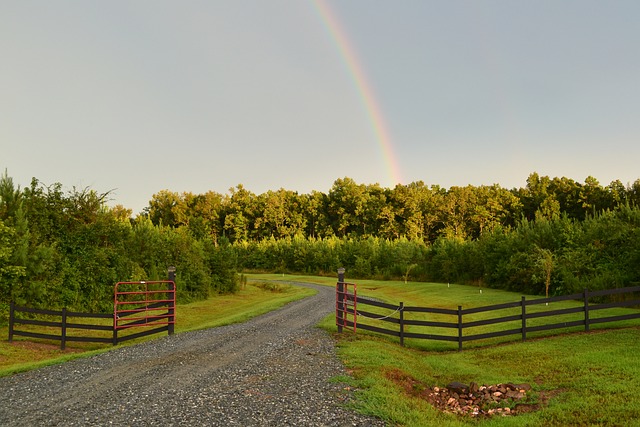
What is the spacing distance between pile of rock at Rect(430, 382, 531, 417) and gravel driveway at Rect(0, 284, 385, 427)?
7.25 feet

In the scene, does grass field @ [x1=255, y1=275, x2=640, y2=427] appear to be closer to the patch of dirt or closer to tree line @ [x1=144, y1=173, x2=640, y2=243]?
the patch of dirt

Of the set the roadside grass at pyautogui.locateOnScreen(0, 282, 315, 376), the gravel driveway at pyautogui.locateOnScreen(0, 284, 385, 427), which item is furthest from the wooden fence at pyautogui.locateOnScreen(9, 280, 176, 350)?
the gravel driveway at pyautogui.locateOnScreen(0, 284, 385, 427)

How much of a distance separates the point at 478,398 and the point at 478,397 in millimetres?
50

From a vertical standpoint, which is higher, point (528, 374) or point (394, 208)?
point (394, 208)

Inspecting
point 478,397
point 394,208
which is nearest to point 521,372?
point 478,397

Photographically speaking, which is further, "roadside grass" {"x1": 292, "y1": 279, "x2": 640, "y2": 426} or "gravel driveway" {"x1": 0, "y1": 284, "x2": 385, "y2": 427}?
"roadside grass" {"x1": 292, "y1": 279, "x2": 640, "y2": 426}

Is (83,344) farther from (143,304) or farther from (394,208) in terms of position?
(394,208)

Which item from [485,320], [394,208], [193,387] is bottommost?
[193,387]

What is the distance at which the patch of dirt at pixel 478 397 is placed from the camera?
940 centimetres

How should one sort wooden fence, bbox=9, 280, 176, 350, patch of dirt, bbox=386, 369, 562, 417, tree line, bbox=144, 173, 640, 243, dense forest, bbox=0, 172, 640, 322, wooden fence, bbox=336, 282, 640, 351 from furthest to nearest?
1. tree line, bbox=144, 173, 640, 243
2. dense forest, bbox=0, 172, 640, 322
3. wooden fence, bbox=9, 280, 176, 350
4. wooden fence, bbox=336, 282, 640, 351
5. patch of dirt, bbox=386, 369, 562, 417

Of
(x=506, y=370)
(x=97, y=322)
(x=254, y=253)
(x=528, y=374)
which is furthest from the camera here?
(x=254, y=253)

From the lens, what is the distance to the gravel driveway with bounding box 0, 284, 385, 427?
27.6ft

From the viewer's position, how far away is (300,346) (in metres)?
14.3

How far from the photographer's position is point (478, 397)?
10.2 meters
